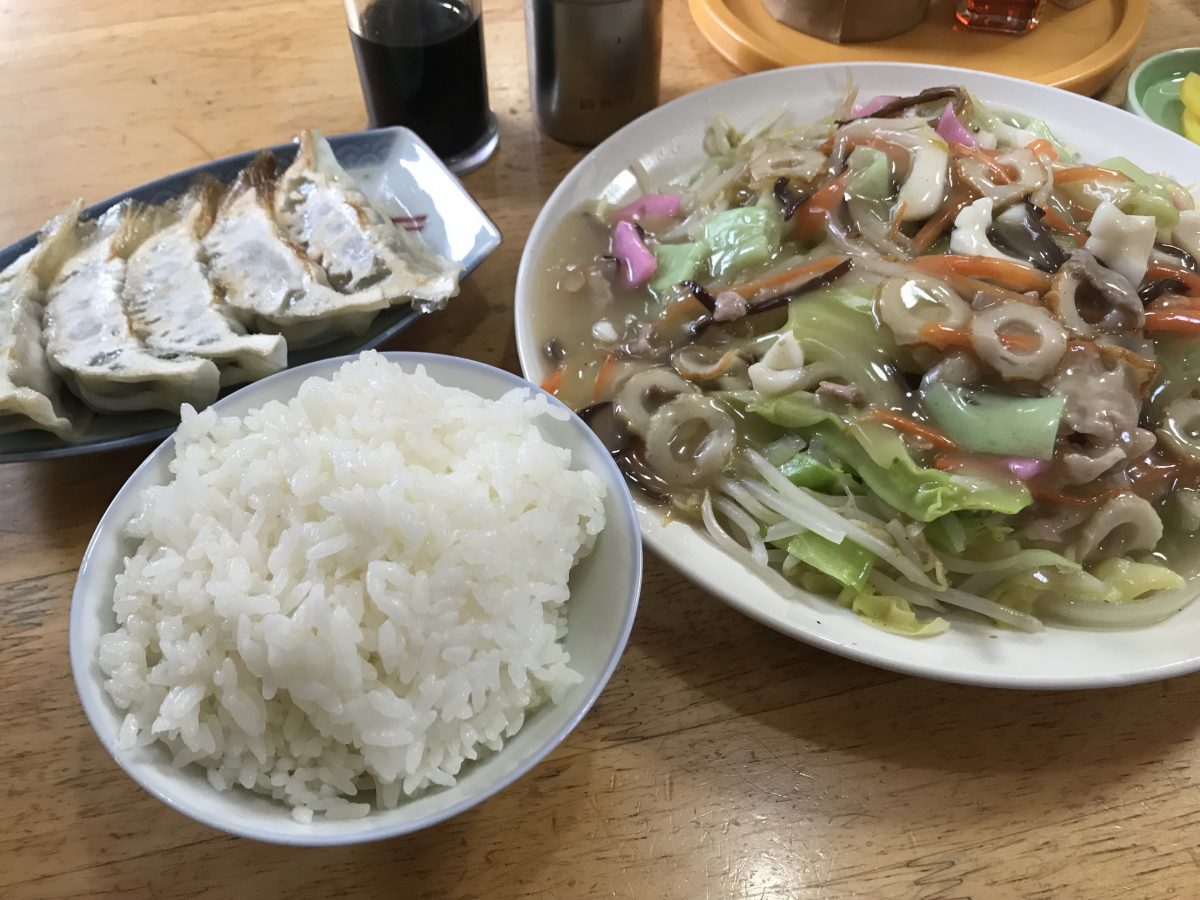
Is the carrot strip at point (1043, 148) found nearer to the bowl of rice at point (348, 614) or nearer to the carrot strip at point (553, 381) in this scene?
the carrot strip at point (553, 381)

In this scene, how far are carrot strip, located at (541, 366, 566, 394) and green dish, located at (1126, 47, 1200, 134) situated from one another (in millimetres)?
1798

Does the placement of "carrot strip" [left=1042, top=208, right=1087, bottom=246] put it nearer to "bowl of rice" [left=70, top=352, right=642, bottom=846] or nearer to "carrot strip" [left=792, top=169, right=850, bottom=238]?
"carrot strip" [left=792, top=169, right=850, bottom=238]

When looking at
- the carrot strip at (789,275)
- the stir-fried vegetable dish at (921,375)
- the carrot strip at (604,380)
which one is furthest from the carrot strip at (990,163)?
the carrot strip at (604,380)

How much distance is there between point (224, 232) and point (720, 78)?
1549mm

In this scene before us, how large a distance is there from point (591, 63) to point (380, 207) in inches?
27.2

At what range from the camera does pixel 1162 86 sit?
2348 millimetres

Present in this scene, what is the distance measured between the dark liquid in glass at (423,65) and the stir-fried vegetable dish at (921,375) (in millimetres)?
667

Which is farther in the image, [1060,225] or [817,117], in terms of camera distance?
[817,117]

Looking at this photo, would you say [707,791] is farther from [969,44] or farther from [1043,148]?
[969,44]

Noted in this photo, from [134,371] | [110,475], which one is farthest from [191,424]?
[110,475]

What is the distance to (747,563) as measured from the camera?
1.38m

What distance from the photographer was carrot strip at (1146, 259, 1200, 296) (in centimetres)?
150

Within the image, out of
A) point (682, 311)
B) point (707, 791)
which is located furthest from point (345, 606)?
point (682, 311)

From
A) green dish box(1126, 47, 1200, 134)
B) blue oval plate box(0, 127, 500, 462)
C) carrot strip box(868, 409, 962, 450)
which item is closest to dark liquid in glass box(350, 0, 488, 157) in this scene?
blue oval plate box(0, 127, 500, 462)
